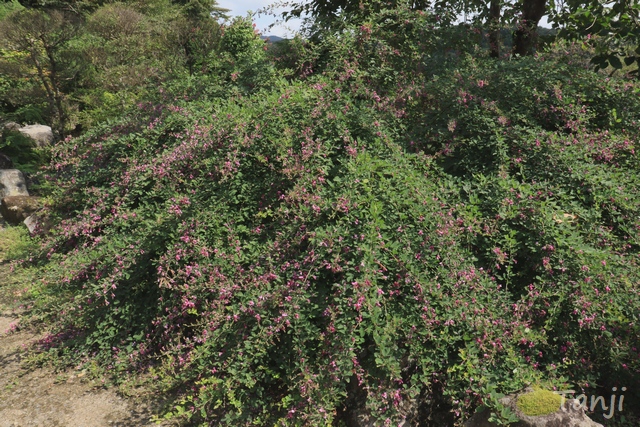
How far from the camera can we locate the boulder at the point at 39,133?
12469 millimetres

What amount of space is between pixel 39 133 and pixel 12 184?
340cm

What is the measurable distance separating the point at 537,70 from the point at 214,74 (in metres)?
5.01

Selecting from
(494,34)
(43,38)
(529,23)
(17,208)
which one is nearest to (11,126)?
(43,38)

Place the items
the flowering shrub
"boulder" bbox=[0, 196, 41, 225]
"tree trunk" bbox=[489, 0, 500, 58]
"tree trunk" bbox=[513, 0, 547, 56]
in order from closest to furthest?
1. the flowering shrub
2. "tree trunk" bbox=[489, 0, 500, 58]
3. "tree trunk" bbox=[513, 0, 547, 56]
4. "boulder" bbox=[0, 196, 41, 225]

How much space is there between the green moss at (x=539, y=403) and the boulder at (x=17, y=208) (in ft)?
28.5

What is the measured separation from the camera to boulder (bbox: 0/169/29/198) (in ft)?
32.1

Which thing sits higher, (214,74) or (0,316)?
(214,74)

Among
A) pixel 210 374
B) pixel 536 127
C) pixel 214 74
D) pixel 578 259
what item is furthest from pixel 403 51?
pixel 210 374

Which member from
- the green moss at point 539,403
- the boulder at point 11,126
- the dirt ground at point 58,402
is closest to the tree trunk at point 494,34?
the green moss at point 539,403

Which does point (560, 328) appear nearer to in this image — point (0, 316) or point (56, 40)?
point (0, 316)

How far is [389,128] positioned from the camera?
5.14 metres

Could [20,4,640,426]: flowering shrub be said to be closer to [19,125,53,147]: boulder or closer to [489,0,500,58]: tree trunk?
[489,0,500,58]: tree trunk

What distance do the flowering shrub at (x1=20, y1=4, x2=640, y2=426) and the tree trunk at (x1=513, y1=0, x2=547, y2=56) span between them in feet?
5.50

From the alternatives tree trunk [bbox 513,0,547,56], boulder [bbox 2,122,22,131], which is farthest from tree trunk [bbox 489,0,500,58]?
boulder [bbox 2,122,22,131]
